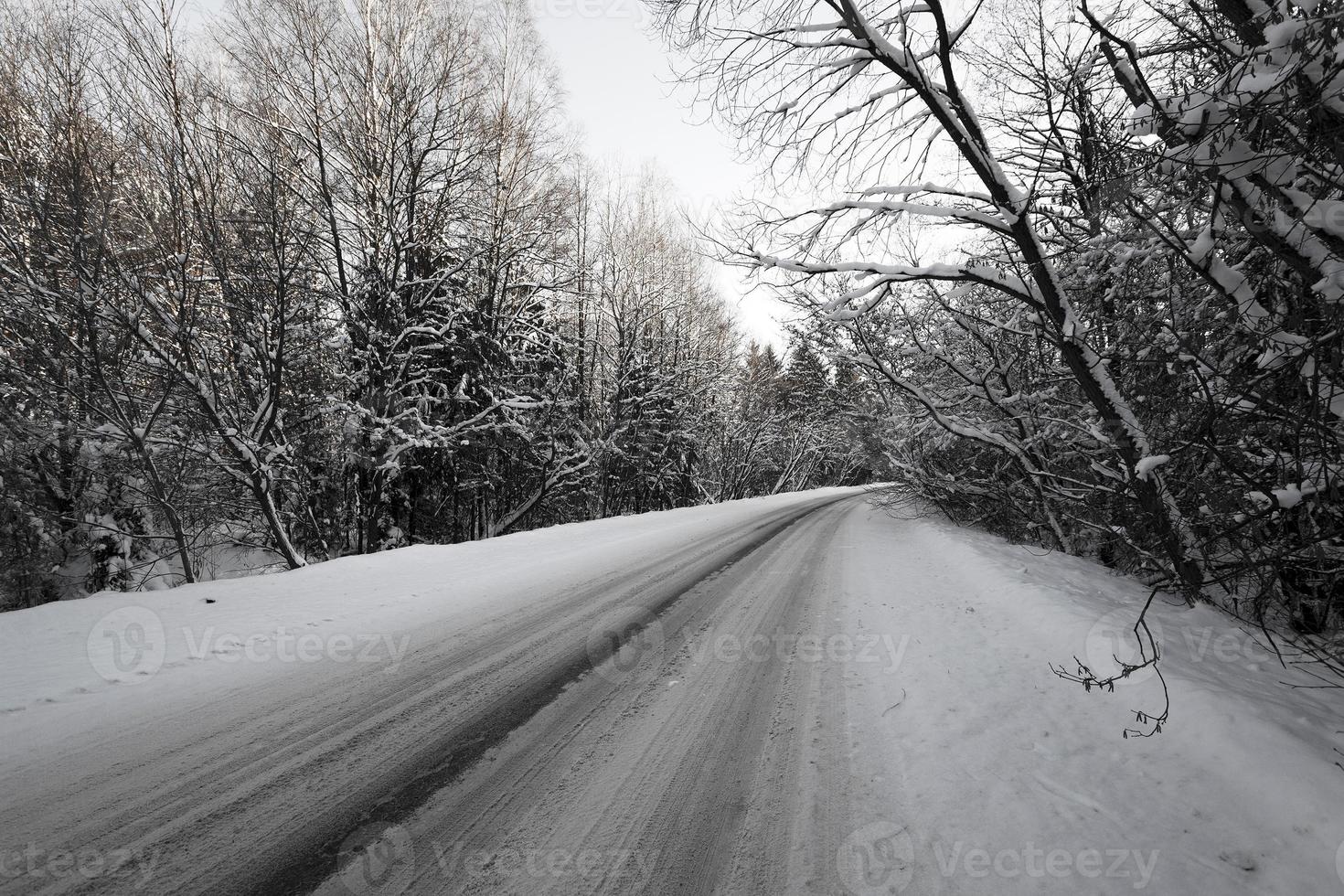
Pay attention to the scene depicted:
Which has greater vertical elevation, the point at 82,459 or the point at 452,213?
the point at 452,213

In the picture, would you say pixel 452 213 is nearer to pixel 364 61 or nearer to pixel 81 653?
pixel 364 61

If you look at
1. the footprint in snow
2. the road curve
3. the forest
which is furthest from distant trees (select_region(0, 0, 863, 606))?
the footprint in snow

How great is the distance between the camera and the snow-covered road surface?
163 centimetres

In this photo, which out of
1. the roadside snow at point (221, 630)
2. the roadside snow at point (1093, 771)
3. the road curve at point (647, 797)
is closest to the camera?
the road curve at point (647, 797)

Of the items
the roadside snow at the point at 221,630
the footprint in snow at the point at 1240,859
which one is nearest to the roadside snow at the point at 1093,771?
the footprint in snow at the point at 1240,859

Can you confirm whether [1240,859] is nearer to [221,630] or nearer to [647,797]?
[647,797]

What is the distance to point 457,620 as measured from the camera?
404 cm

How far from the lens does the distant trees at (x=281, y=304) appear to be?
5.96m

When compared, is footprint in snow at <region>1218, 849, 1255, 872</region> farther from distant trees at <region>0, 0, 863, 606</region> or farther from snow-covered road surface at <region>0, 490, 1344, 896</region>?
distant trees at <region>0, 0, 863, 606</region>

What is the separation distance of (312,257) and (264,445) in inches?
157

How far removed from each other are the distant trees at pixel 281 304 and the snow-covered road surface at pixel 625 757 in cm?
420

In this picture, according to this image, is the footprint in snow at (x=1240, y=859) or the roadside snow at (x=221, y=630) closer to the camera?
the footprint in snow at (x=1240, y=859)

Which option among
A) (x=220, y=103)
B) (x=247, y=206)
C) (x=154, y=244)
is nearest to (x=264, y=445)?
(x=154, y=244)

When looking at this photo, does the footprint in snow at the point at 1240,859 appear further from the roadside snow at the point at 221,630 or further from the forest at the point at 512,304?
the roadside snow at the point at 221,630
